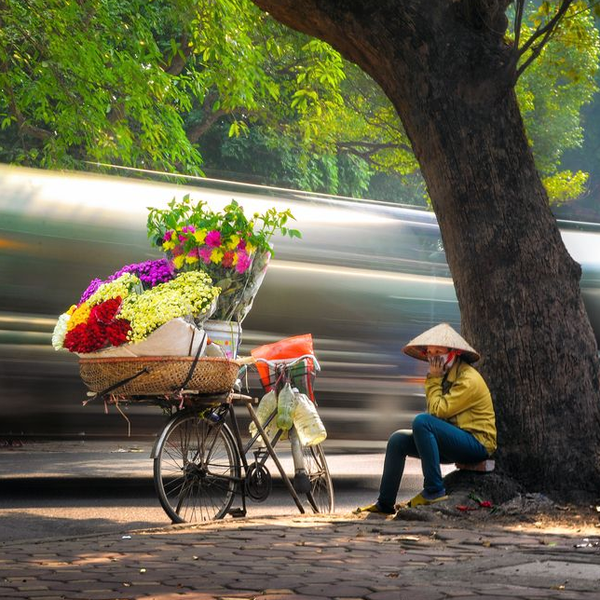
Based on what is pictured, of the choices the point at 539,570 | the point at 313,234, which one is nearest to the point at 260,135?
the point at 313,234

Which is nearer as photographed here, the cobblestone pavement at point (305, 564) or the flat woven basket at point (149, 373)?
the cobblestone pavement at point (305, 564)

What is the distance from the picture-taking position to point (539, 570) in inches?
226

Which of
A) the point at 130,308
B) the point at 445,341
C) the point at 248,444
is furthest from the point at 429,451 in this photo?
the point at 130,308

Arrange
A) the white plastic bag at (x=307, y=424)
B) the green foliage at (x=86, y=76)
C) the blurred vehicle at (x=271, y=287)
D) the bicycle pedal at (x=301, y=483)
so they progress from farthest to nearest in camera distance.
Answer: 1. the green foliage at (x=86, y=76)
2. the blurred vehicle at (x=271, y=287)
3. the bicycle pedal at (x=301, y=483)
4. the white plastic bag at (x=307, y=424)

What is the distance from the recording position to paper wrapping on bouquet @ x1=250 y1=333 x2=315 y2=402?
8.42 meters

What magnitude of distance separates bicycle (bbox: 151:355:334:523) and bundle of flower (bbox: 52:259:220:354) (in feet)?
2.10

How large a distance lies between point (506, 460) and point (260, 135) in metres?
24.5

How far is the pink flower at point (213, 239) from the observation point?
805cm

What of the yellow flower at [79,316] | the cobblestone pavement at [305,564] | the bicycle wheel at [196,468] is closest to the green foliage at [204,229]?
the yellow flower at [79,316]

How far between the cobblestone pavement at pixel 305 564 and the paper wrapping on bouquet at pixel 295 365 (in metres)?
1.07

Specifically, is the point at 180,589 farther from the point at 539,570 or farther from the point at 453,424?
the point at 453,424

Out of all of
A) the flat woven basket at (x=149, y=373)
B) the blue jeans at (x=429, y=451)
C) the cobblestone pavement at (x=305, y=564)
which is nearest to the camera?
the cobblestone pavement at (x=305, y=564)

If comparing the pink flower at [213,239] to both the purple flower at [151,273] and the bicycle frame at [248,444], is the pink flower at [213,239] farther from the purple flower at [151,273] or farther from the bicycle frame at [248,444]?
the bicycle frame at [248,444]

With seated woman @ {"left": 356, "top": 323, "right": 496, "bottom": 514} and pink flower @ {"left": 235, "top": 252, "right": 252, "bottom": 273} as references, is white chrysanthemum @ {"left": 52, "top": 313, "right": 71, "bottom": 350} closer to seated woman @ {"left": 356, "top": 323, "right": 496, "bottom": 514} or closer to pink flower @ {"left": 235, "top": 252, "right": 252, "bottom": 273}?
pink flower @ {"left": 235, "top": 252, "right": 252, "bottom": 273}
